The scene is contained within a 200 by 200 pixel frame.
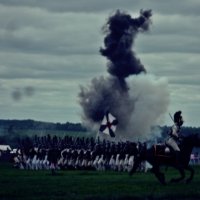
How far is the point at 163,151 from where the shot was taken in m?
38.5

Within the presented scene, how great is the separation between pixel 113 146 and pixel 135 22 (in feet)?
112

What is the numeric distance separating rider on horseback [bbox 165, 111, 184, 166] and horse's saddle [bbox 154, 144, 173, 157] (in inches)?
12.7

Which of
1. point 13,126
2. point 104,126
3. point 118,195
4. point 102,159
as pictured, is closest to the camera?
point 118,195

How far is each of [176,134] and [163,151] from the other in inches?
69.7

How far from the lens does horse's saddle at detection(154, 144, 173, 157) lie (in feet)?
125

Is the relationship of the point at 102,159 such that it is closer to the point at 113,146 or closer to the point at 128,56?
the point at 113,146

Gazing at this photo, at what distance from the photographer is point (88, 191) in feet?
101

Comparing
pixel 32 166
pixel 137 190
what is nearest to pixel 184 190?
pixel 137 190

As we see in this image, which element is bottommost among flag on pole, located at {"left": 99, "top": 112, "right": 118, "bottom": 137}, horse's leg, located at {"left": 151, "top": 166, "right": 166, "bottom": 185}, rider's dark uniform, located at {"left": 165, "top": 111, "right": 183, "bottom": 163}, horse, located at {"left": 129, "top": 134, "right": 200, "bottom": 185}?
horse's leg, located at {"left": 151, "top": 166, "right": 166, "bottom": 185}

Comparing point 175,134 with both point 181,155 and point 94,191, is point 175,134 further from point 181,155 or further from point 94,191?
point 94,191

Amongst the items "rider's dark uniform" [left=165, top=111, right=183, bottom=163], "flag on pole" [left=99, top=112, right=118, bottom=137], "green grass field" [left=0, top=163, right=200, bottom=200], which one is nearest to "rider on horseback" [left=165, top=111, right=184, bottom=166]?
"rider's dark uniform" [left=165, top=111, right=183, bottom=163]

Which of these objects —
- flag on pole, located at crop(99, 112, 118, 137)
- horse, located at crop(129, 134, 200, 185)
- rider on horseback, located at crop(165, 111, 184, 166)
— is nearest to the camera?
rider on horseback, located at crop(165, 111, 184, 166)

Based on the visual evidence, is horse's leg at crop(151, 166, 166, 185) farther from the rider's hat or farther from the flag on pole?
the flag on pole

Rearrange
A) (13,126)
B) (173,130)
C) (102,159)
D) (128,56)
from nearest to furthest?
(173,130)
(102,159)
(128,56)
(13,126)
